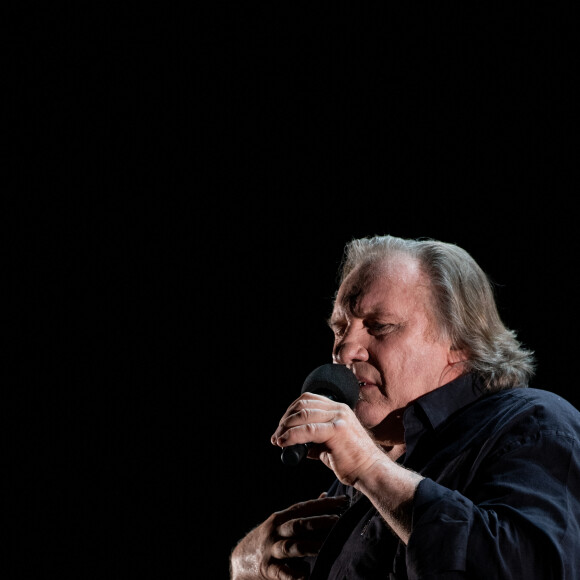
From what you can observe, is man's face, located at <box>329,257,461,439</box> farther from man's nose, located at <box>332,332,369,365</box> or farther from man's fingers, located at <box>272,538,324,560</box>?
man's fingers, located at <box>272,538,324,560</box>

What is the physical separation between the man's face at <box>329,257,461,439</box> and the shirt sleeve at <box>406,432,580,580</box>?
543 mm

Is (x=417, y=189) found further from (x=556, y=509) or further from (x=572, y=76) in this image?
(x=556, y=509)

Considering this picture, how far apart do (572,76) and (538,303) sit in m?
1.00

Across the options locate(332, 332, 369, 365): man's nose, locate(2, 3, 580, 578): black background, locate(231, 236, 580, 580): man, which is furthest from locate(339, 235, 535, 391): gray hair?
locate(2, 3, 580, 578): black background

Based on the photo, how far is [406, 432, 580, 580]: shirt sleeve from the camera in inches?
50.9

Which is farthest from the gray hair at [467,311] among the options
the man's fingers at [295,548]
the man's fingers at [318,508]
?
the man's fingers at [295,548]

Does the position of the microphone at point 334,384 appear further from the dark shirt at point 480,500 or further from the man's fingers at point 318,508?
the man's fingers at point 318,508

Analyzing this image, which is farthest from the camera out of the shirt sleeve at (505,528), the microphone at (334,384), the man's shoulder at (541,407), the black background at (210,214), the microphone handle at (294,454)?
the black background at (210,214)

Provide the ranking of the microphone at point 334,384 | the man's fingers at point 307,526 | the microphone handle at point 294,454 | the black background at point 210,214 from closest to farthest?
the microphone handle at point 294,454, the microphone at point 334,384, the man's fingers at point 307,526, the black background at point 210,214

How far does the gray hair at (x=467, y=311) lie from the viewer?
200 cm

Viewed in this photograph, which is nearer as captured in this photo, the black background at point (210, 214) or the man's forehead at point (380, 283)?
the man's forehead at point (380, 283)

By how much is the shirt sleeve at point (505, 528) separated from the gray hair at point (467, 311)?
21.0 inches

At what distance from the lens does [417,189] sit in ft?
11.8

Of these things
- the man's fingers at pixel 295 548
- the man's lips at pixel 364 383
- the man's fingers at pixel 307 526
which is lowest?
the man's fingers at pixel 295 548
